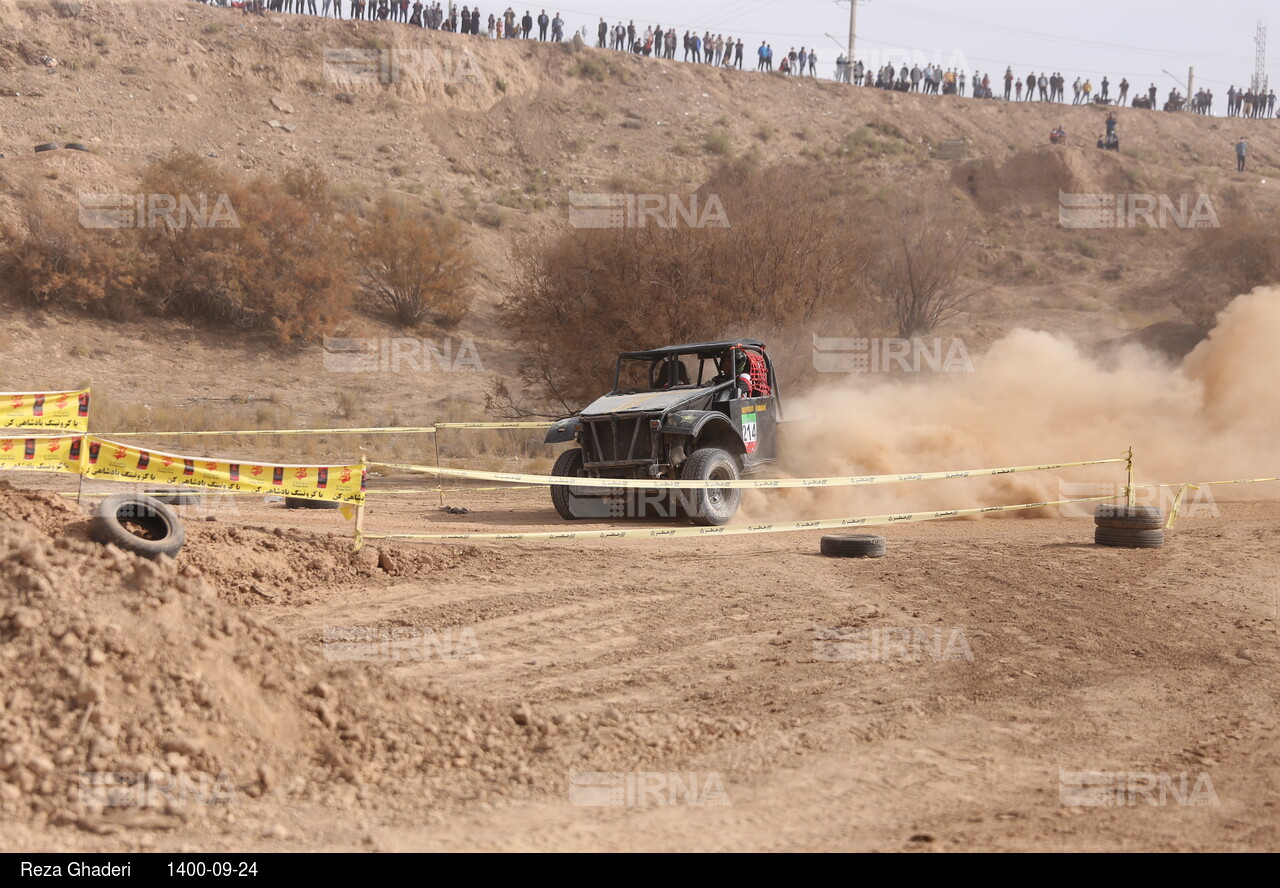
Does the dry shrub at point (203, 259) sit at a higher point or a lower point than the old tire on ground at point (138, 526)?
higher

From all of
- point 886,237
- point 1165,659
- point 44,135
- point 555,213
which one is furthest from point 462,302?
point 1165,659

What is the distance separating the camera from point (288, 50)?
154 feet

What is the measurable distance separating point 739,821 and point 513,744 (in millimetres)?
1270

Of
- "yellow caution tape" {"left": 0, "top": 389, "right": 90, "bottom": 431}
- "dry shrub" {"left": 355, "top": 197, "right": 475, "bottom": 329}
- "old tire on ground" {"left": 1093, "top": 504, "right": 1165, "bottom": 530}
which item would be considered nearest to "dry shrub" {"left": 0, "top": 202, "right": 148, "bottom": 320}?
"dry shrub" {"left": 355, "top": 197, "right": 475, "bottom": 329}

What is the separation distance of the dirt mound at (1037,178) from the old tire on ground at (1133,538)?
4130 cm

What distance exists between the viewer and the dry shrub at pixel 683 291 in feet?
63.9

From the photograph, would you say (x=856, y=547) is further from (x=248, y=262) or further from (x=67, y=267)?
(x=67, y=267)

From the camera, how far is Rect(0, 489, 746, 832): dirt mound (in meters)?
4.21

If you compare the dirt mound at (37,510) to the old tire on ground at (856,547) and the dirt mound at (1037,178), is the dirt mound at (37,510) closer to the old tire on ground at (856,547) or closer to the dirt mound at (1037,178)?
the old tire on ground at (856,547)

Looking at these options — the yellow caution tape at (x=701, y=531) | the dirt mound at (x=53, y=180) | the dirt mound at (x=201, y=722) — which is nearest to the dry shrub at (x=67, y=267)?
the dirt mound at (x=53, y=180)

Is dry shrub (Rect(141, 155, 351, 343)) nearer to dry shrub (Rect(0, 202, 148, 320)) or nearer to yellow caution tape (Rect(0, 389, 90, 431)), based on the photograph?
dry shrub (Rect(0, 202, 148, 320))

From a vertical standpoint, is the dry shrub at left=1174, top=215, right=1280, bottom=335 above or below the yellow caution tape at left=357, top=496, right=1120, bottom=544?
above

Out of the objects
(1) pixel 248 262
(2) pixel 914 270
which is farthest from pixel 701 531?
(2) pixel 914 270

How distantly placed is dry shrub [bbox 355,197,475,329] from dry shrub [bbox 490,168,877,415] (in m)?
13.1
